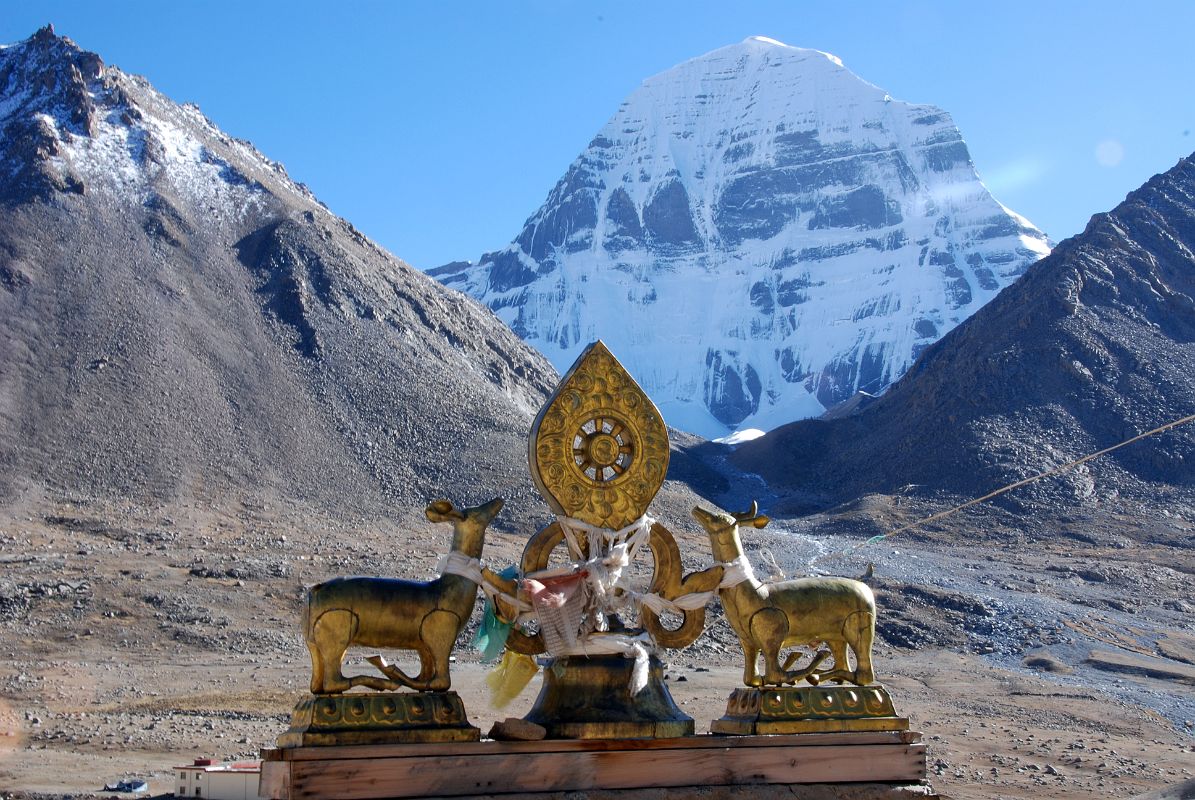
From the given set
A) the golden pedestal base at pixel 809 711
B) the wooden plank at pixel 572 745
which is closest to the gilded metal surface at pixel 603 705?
the wooden plank at pixel 572 745

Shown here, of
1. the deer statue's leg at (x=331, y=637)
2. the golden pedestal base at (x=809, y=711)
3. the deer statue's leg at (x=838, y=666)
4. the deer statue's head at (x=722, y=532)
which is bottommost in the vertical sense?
the golden pedestal base at (x=809, y=711)

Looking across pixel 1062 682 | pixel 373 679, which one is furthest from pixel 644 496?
pixel 1062 682

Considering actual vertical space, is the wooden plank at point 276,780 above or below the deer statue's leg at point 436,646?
below

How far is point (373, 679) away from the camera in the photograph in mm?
7430

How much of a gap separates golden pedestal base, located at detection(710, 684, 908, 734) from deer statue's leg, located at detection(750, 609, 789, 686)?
7 cm

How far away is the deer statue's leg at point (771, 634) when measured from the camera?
7965 millimetres

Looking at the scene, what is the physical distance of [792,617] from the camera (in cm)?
808

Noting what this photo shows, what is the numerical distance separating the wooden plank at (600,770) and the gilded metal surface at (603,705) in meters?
0.19

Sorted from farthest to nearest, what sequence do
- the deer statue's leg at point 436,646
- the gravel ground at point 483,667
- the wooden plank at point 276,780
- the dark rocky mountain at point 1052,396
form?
the dark rocky mountain at point 1052,396 → the gravel ground at point 483,667 → the deer statue's leg at point 436,646 → the wooden plank at point 276,780

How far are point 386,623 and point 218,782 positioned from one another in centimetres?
1447

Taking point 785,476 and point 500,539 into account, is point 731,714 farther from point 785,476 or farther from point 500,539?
point 785,476

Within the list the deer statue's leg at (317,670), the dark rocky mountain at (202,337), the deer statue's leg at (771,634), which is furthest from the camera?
the dark rocky mountain at (202,337)

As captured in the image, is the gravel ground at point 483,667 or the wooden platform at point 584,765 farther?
the gravel ground at point 483,667

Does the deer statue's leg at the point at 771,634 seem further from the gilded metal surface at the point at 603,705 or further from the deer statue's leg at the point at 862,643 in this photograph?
the gilded metal surface at the point at 603,705
